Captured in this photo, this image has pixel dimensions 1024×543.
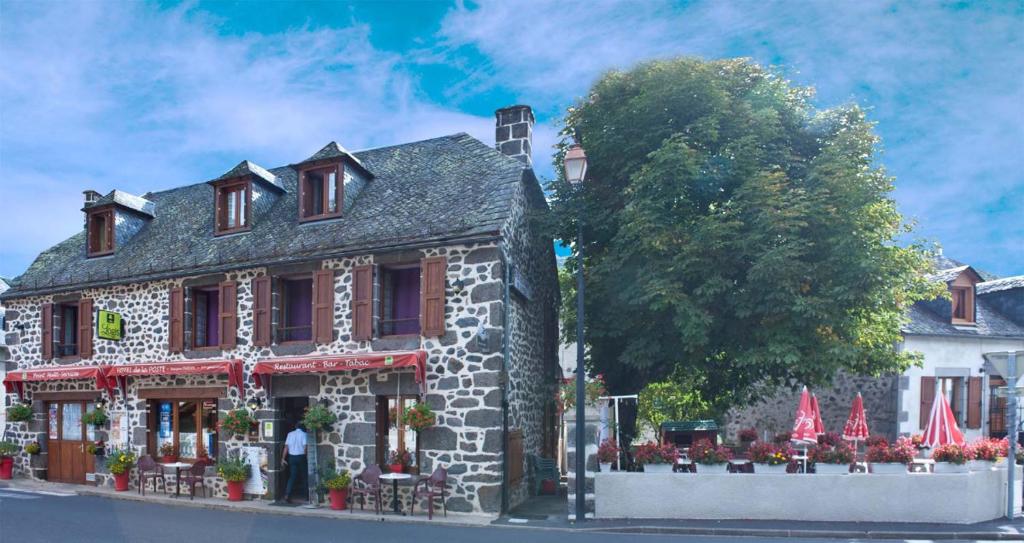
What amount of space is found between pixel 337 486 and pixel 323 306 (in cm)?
339

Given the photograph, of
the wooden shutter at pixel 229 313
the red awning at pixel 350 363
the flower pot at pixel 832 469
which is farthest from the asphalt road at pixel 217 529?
the wooden shutter at pixel 229 313

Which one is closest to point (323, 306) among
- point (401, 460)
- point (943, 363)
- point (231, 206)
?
point (401, 460)

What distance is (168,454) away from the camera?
51.6ft

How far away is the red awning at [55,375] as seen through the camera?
1633 cm

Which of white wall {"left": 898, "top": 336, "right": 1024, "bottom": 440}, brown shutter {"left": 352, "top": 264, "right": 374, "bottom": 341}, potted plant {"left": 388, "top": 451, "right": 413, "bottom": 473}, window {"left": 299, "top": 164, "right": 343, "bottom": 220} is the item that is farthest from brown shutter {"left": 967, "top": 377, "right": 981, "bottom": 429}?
window {"left": 299, "top": 164, "right": 343, "bottom": 220}

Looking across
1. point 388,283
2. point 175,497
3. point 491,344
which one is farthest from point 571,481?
point 175,497

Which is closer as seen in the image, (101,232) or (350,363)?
(350,363)

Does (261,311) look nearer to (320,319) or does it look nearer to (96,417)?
(320,319)

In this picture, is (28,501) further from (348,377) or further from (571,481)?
(571,481)

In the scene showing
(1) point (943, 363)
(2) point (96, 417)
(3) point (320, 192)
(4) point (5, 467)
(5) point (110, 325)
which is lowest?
(4) point (5, 467)

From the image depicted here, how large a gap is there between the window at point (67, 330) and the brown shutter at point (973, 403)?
22895 millimetres

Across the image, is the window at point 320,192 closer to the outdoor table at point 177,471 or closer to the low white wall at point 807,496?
the outdoor table at point 177,471

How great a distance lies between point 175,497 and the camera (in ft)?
48.7

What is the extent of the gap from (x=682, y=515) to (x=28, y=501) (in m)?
12.4
